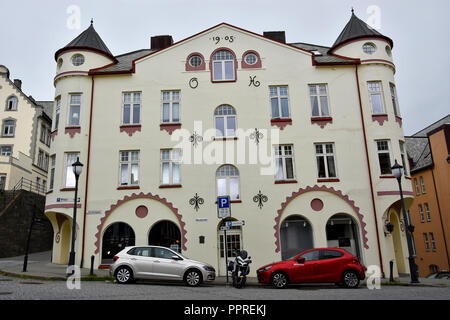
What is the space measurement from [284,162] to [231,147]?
303 centimetres

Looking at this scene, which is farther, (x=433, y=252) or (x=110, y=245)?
(x=433, y=252)

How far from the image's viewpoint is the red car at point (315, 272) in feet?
47.6

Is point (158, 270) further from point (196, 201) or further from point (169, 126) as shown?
point (169, 126)

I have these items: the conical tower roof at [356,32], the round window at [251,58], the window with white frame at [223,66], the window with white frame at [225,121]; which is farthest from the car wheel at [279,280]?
the conical tower roof at [356,32]

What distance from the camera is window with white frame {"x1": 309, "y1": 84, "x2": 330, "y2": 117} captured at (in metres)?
21.2

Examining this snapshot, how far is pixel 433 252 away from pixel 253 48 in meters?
28.1

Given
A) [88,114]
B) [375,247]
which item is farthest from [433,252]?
[88,114]

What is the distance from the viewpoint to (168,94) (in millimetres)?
21719

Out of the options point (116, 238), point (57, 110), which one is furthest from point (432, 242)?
point (57, 110)

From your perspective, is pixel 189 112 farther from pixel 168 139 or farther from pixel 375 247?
pixel 375 247

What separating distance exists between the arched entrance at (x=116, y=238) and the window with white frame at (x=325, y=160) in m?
10.7

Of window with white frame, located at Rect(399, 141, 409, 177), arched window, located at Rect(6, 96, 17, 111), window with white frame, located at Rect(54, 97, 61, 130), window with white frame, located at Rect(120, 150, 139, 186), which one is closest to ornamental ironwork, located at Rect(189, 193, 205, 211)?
window with white frame, located at Rect(120, 150, 139, 186)

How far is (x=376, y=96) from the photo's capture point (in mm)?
21234
